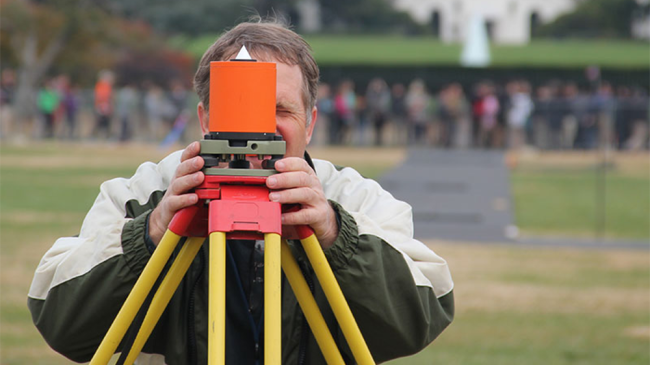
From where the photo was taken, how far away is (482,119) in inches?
1164

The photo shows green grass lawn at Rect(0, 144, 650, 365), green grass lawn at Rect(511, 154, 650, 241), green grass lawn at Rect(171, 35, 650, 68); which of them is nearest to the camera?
green grass lawn at Rect(0, 144, 650, 365)

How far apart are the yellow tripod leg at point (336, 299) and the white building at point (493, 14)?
81919 millimetres

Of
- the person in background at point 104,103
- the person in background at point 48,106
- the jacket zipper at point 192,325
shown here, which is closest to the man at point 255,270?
the jacket zipper at point 192,325

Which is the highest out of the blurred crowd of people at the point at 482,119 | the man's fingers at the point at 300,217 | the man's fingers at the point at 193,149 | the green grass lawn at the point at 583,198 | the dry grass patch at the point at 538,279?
the man's fingers at the point at 193,149

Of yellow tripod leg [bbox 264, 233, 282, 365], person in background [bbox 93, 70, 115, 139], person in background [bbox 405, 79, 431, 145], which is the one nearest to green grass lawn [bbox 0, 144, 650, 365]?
yellow tripod leg [bbox 264, 233, 282, 365]

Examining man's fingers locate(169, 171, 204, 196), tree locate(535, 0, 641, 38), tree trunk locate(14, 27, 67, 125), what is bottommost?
man's fingers locate(169, 171, 204, 196)

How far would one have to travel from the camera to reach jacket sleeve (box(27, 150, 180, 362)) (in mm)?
2420

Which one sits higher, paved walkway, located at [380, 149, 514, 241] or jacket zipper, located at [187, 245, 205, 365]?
jacket zipper, located at [187, 245, 205, 365]

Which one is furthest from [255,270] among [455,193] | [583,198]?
[583,198]

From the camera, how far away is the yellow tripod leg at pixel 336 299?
2.26m

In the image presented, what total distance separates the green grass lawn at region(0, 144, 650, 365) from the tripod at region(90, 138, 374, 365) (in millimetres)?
4226

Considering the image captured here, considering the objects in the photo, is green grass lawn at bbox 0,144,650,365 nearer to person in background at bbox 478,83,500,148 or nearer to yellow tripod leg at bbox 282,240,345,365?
yellow tripod leg at bbox 282,240,345,365

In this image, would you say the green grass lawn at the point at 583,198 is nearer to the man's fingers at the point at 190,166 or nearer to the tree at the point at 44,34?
the man's fingers at the point at 190,166

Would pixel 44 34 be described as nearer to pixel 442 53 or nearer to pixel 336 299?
pixel 442 53
